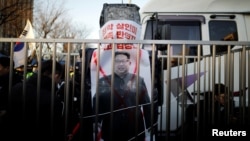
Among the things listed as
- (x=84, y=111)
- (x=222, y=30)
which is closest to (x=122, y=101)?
(x=84, y=111)

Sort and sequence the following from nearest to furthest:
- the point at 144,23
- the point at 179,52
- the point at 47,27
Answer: the point at 179,52, the point at 144,23, the point at 47,27

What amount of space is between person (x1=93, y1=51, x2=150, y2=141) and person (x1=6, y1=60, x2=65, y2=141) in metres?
0.37

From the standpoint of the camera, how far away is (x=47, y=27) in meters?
32.9

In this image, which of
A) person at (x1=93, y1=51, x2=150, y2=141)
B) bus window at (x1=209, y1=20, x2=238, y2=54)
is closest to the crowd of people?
person at (x1=93, y1=51, x2=150, y2=141)

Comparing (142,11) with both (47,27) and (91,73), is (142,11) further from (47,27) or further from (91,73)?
(47,27)

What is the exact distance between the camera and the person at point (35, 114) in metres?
3.23

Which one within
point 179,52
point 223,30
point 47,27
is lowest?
point 179,52

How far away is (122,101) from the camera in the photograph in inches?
129

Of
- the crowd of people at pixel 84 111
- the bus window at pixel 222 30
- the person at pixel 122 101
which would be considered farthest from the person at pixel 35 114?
the bus window at pixel 222 30

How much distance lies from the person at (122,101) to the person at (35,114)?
37cm

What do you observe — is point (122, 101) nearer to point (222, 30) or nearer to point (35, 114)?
point (35, 114)

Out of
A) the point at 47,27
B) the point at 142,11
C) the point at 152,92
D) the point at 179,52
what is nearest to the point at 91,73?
the point at 152,92

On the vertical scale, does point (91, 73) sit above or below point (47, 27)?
below

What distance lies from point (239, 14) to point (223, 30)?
0.40 metres
